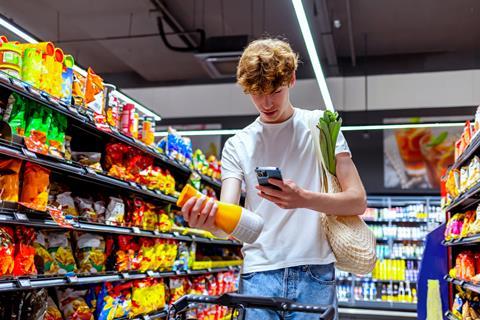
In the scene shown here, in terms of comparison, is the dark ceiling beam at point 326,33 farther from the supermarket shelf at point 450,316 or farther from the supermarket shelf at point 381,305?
the supermarket shelf at point 381,305

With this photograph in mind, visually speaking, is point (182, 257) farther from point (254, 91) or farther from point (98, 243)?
point (254, 91)

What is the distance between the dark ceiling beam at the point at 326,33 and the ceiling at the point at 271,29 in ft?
0.05

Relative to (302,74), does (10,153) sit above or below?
below

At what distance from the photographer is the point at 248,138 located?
2.03 meters

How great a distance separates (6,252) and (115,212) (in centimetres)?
139

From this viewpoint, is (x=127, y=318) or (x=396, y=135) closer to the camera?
(x=127, y=318)

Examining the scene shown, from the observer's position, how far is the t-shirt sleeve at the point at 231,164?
2.02 meters

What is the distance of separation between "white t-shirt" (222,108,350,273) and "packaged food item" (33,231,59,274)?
181 centimetres

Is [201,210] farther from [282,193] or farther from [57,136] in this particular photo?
[57,136]

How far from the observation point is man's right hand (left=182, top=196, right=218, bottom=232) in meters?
1.59

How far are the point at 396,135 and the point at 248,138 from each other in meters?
9.41

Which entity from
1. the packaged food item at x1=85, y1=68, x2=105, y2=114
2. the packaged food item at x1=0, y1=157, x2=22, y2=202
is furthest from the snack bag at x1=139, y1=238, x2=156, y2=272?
the packaged food item at x1=0, y1=157, x2=22, y2=202

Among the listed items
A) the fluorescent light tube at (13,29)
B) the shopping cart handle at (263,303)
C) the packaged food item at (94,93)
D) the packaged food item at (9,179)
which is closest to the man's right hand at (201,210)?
the shopping cart handle at (263,303)

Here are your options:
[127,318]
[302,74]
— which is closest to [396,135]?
[302,74]
